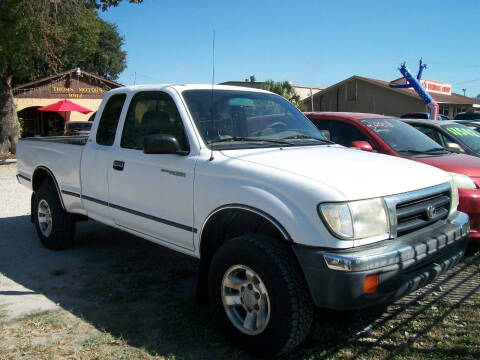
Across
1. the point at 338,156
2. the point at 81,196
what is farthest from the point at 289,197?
the point at 81,196

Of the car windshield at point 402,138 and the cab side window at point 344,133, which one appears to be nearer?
the car windshield at point 402,138

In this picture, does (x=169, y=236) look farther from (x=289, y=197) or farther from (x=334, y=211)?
(x=334, y=211)

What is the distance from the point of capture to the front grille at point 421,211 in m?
3.17

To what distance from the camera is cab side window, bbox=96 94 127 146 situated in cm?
477

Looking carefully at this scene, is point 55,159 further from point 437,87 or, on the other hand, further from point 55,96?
point 437,87

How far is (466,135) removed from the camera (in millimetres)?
7668

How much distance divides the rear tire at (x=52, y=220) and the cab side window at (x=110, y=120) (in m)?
1.24

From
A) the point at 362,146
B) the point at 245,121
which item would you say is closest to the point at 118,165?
the point at 245,121

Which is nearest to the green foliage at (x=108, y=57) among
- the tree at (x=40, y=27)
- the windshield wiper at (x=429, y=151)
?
the tree at (x=40, y=27)

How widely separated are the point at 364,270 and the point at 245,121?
194cm

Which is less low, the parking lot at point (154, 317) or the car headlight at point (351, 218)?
the car headlight at point (351, 218)

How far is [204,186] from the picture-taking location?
3.56 metres

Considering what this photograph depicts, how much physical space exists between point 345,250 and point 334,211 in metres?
0.25

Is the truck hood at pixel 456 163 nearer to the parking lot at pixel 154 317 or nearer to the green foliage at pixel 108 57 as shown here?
the parking lot at pixel 154 317
